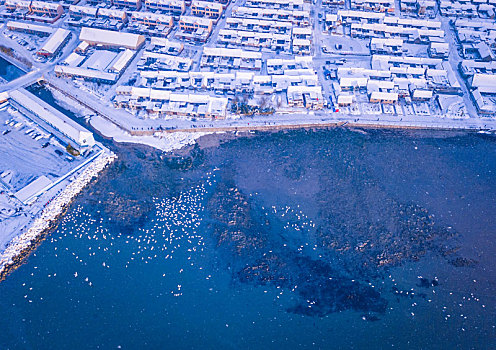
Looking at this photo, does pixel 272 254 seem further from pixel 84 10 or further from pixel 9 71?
pixel 84 10

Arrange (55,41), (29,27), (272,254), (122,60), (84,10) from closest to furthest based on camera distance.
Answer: (272,254) → (122,60) → (55,41) → (29,27) → (84,10)

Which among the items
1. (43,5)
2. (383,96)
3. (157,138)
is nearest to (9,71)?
(43,5)

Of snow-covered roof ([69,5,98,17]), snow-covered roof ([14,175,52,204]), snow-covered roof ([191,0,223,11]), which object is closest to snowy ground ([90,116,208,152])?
snow-covered roof ([14,175,52,204])

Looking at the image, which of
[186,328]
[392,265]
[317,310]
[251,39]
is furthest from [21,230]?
[251,39]

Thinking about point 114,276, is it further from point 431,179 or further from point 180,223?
point 431,179

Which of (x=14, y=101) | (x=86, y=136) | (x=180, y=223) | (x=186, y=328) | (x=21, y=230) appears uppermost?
(x=14, y=101)

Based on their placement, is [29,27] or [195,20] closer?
[29,27]
